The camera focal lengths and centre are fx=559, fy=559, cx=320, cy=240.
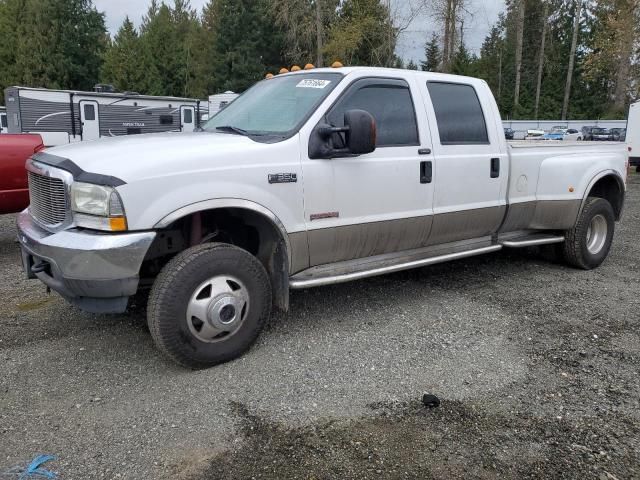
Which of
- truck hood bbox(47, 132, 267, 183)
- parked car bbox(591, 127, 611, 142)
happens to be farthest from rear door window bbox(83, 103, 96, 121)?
parked car bbox(591, 127, 611, 142)

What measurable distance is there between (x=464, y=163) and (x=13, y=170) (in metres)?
4.83

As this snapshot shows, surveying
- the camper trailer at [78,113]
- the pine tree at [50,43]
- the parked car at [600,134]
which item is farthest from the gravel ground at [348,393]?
the pine tree at [50,43]

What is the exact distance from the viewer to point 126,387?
3.47m

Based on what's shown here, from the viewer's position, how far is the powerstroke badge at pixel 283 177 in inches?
149

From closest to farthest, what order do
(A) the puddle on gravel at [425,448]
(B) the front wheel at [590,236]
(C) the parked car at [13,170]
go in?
(A) the puddle on gravel at [425,448] < (B) the front wheel at [590,236] < (C) the parked car at [13,170]

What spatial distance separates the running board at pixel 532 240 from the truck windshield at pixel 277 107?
97.3 inches

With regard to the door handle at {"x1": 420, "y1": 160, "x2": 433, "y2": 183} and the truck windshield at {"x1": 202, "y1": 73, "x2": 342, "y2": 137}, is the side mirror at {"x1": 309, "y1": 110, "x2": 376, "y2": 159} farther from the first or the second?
the door handle at {"x1": 420, "y1": 160, "x2": 433, "y2": 183}

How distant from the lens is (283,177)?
150 inches

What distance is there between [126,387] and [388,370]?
66.0 inches

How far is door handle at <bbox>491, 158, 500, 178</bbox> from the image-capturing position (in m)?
5.19

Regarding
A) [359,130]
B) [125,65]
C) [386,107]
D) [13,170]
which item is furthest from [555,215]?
[125,65]

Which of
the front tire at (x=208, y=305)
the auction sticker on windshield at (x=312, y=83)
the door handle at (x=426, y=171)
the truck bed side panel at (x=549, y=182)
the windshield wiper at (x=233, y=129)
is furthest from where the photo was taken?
the truck bed side panel at (x=549, y=182)

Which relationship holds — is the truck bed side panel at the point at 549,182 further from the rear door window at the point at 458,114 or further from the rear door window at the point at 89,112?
the rear door window at the point at 89,112

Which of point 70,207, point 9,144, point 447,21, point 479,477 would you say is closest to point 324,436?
point 479,477
